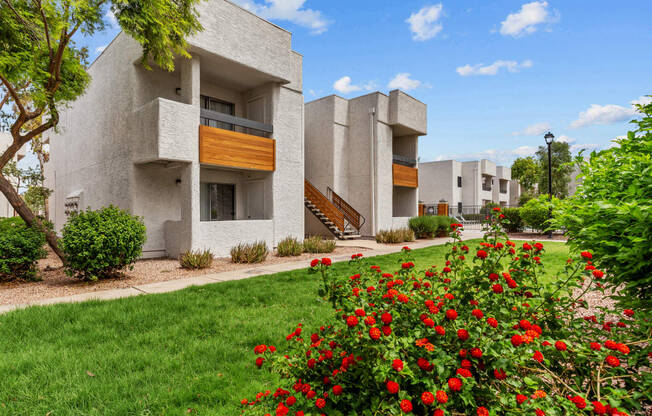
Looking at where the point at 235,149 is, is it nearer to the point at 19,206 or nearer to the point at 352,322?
the point at 19,206

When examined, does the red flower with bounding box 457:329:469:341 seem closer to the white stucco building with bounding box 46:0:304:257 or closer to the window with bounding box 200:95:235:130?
the white stucco building with bounding box 46:0:304:257

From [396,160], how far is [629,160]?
1567 centimetres

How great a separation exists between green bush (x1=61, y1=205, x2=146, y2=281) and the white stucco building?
2.32 metres

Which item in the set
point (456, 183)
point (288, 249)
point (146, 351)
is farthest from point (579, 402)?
point (456, 183)

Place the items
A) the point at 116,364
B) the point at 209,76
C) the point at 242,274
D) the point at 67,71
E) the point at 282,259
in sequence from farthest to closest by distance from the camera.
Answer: the point at 209,76
the point at 282,259
the point at 67,71
the point at 242,274
the point at 116,364

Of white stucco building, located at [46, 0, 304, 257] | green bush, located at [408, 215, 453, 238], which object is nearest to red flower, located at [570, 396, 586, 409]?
white stucco building, located at [46, 0, 304, 257]

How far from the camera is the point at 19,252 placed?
741 cm

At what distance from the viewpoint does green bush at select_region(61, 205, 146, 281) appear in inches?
283

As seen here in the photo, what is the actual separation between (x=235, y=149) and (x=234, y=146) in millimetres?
107

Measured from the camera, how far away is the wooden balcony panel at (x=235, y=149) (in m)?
10.5

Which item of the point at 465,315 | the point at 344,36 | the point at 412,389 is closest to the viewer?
the point at 412,389

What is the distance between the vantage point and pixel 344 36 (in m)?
14.2

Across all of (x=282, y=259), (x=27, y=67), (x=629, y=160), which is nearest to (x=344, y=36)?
(x=282, y=259)

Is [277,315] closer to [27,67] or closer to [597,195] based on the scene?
[597,195]
